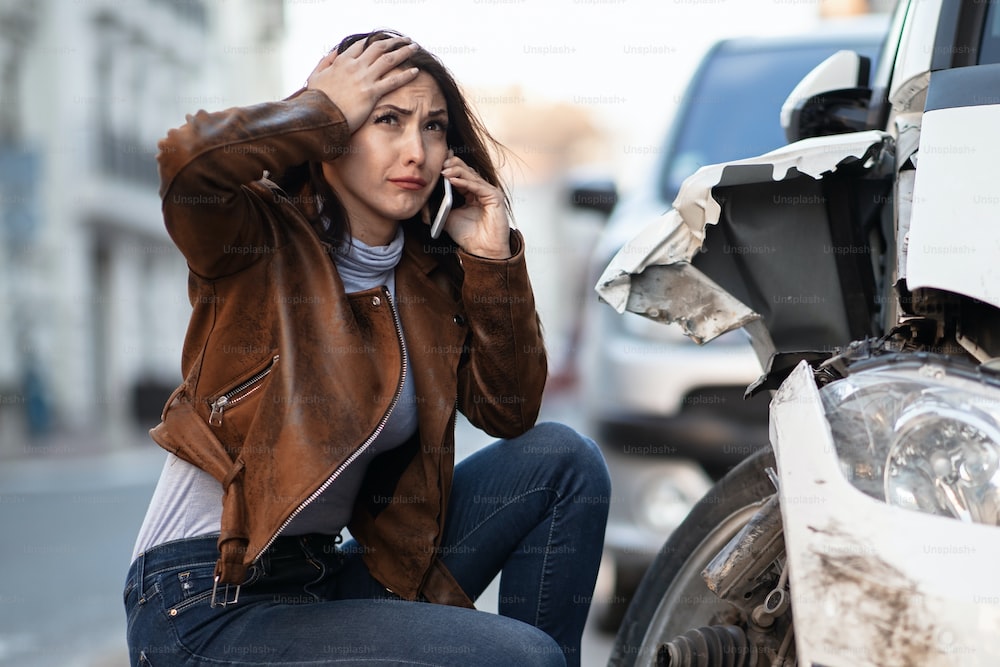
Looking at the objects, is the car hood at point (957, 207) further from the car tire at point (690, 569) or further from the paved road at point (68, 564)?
the paved road at point (68, 564)

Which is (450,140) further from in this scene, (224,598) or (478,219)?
(224,598)

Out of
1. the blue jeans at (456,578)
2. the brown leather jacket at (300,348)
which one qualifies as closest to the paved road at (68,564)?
the blue jeans at (456,578)

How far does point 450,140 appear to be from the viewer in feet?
9.74

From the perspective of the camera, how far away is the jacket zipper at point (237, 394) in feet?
8.05

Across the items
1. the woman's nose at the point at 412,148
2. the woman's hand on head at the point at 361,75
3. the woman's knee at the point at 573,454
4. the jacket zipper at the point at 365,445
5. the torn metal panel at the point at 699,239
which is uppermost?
the woman's hand on head at the point at 361,75

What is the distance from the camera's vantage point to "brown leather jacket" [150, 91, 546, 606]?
7.66ft

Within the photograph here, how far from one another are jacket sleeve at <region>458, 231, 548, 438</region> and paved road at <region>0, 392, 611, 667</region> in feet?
6.36

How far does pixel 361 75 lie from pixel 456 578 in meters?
1.22

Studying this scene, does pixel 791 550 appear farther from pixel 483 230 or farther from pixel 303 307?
pixel 483 230

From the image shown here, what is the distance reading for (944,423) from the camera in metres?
1.72

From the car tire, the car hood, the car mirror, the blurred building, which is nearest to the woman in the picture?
the car tire

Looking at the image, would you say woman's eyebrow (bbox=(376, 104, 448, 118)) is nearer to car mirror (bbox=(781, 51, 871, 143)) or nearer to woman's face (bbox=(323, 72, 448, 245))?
woman's face (bbox=(323, 72, 448, 245))

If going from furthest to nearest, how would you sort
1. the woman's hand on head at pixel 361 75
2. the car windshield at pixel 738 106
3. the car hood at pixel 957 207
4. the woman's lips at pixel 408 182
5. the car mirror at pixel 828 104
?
1. the car windshield at pixel 738 106
2. the car mirror at pixel 828 104
3. the woman's lips at pixel 408 182
4. the woman's hand on head at pixel 361 75
5. the car hood at pixel 957 207

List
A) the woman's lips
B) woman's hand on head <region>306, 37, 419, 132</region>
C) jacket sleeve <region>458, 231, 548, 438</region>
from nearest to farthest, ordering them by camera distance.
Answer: woman's hand on head <region>306, 37, 419, 132</region> < the woman's lips < jacket sleeve <region>458, 231, 548, 438</region>
